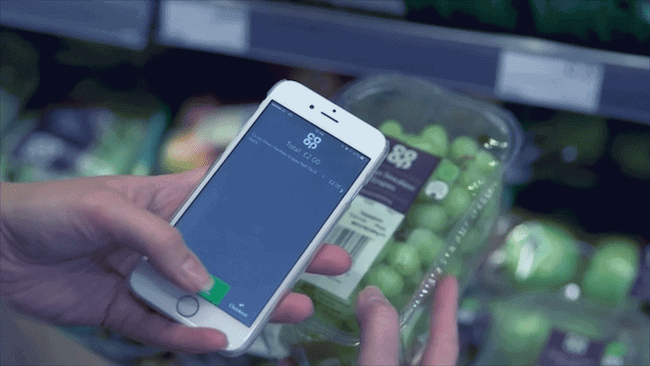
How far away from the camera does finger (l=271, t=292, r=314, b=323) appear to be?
2.80 feet

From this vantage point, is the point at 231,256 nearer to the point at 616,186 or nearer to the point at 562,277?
the point at 562,277

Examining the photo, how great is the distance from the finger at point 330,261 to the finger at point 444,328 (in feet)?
0.45

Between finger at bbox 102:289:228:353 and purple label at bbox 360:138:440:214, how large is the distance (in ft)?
1.07

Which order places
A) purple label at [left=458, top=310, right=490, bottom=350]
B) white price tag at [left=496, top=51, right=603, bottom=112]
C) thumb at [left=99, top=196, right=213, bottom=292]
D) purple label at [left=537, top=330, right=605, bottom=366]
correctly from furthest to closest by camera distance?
purple label at [left=458, top=310, right=490, bottom=350] < purple label at [left=537, top=330, right=605, bottom=366] < white price tag at [left=496, top=51, right=603, bottom=112] < thumb at [left=99, top=196, right=213, bottom=292]

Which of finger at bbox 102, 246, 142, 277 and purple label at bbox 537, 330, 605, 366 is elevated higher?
purple label at bbox 537, 330, 605, 366

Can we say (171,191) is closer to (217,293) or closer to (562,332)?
(217,293)

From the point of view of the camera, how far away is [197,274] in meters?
0.78

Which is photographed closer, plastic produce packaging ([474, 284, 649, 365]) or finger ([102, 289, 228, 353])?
finger ([102, 289, 228, 353])

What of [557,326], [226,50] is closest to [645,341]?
[557,326]

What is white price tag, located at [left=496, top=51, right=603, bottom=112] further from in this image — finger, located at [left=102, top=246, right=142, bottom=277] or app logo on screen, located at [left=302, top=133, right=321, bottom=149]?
finger, located at [left=102, top=246, right=142, bottom=277]

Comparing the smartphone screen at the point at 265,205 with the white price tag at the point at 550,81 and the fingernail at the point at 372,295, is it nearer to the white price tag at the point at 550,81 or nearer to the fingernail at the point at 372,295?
the fingernail at the point at 372,295

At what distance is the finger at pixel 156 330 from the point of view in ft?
2.58

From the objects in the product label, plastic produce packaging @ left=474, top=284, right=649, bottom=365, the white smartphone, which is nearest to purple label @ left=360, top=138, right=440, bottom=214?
the product label

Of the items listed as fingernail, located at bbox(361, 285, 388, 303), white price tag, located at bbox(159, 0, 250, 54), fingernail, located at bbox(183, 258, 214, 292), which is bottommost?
fingernail, located at bbox(183, 258, 214, 292)
